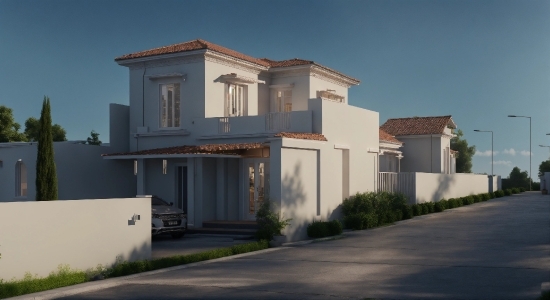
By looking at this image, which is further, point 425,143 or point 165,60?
point 425,143

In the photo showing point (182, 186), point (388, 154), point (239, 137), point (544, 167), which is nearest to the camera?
point (239, 137)

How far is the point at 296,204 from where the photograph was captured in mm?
21047

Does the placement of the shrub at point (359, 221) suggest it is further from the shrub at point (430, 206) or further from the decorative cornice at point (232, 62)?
the shrub at point (430, 206)

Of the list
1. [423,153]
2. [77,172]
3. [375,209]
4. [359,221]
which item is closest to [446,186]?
[423,153]

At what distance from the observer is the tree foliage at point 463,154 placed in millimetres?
79250

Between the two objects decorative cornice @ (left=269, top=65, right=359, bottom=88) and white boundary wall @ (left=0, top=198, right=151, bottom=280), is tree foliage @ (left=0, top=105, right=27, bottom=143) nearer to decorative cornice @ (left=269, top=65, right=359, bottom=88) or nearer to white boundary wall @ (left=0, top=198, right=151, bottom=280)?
decorative cornice @ (left=269, top=65, right=359, bottom=88)

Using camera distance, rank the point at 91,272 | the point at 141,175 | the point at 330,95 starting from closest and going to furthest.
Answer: the point at 91,272
the point at 141,175
the point at 330,95

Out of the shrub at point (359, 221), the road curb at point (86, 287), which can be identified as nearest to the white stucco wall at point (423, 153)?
the shrub at point (359, 221)

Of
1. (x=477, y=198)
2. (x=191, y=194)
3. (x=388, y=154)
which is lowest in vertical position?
(x=477, y=198)

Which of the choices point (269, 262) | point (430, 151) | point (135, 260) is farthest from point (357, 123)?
point (430, 151)

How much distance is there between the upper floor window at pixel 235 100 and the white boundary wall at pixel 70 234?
12.9 m

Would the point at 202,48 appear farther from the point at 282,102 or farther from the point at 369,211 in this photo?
the point at 369,211

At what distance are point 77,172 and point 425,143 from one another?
2782 centimetres

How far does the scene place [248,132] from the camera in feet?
84.4
